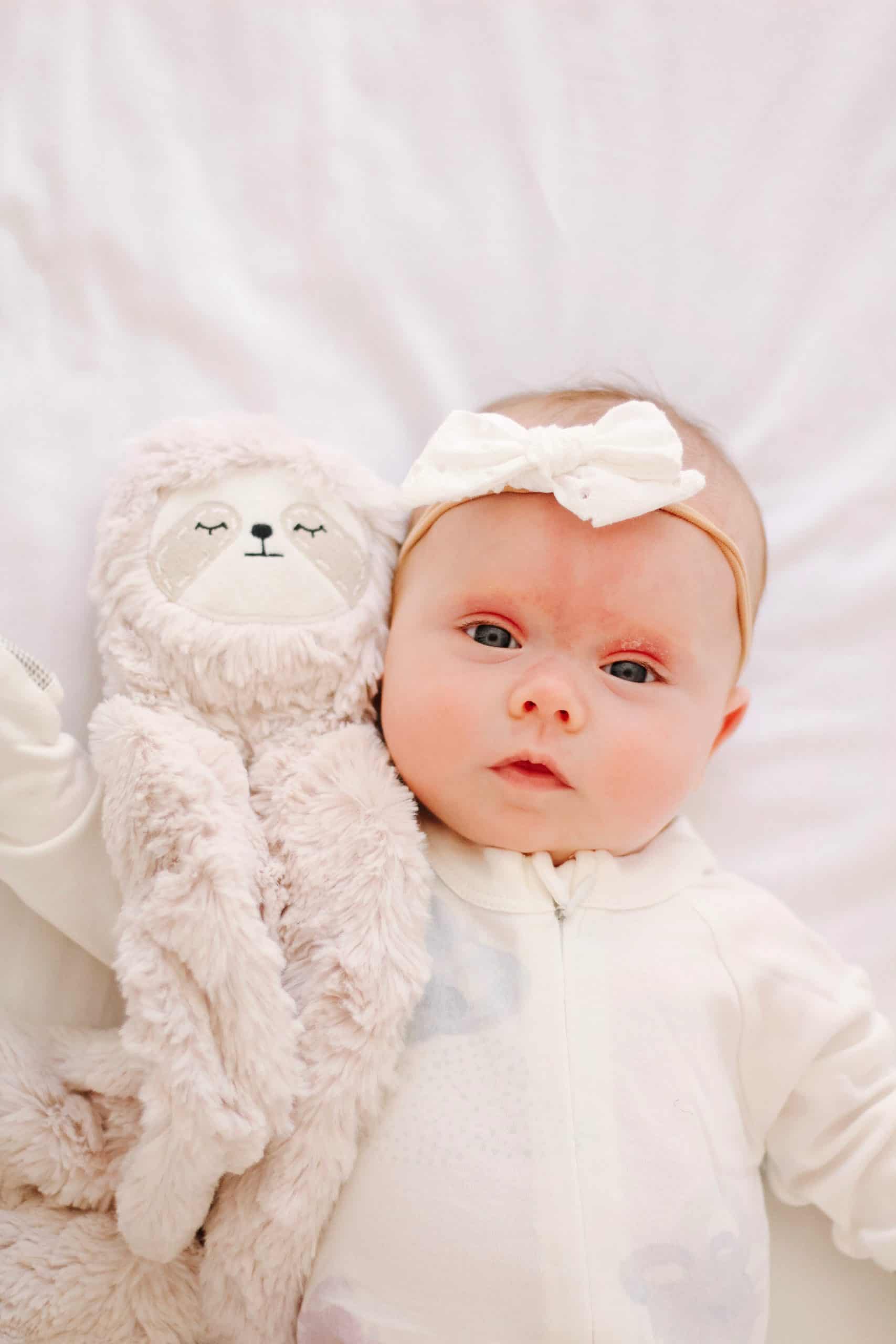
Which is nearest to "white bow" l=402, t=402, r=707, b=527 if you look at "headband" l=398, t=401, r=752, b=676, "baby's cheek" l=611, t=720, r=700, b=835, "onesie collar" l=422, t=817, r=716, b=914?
"headband" l=398, t=401, r=752, b=676

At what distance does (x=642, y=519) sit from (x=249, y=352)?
0.54 metres

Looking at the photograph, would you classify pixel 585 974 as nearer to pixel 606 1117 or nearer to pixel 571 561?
pixel 606 1117

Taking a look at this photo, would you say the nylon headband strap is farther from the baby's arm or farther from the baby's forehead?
the baby's arm

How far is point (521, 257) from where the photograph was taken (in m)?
1.45

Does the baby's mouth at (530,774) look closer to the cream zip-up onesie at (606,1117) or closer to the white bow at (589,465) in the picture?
the cream zip-up onesie at (606,1117)

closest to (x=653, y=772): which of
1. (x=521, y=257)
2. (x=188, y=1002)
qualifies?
(x=188, y=1002)

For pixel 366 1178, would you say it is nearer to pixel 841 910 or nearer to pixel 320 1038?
pixel 320 1038

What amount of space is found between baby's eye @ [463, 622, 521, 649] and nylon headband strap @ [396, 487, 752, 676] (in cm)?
12

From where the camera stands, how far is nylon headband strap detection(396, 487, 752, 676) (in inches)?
44.1

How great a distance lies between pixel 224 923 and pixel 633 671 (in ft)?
1.49

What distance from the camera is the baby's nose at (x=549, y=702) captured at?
1.05m

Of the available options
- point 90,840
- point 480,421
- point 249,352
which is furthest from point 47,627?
point 480,421

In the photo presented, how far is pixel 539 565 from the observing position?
1091mm

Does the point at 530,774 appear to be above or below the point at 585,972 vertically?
above
